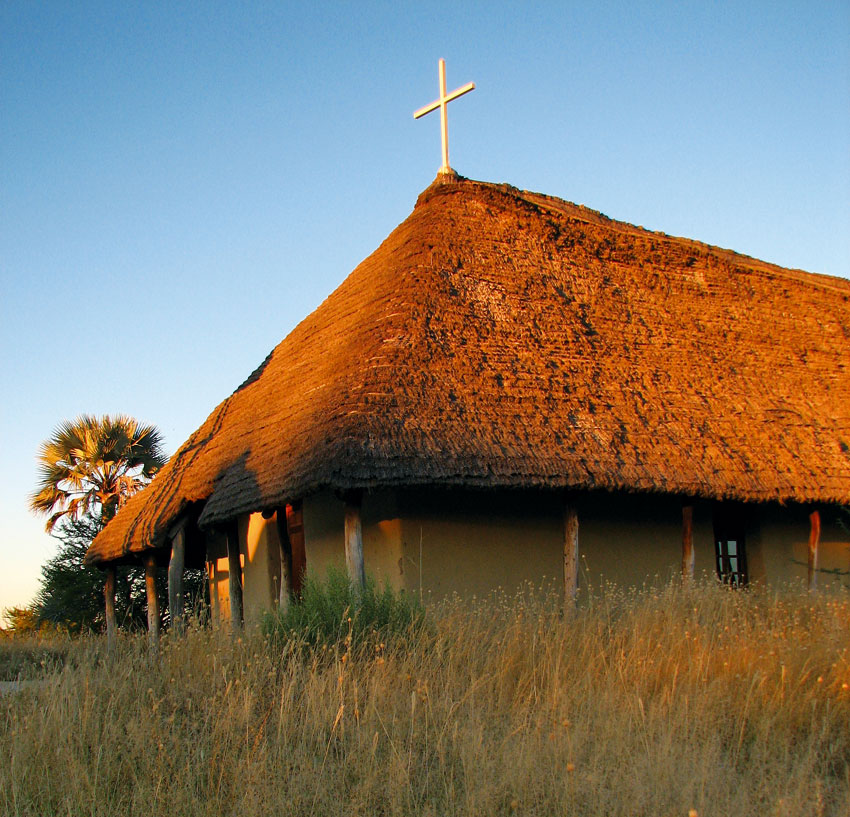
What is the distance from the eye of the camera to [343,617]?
21.4ft

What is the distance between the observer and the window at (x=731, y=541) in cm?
1223

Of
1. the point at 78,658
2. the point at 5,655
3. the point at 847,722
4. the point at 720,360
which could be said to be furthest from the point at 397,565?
the point at 5,655

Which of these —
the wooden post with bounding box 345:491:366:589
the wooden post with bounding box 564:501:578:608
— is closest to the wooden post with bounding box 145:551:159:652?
the wooden post with bounding box 345:491:366:589

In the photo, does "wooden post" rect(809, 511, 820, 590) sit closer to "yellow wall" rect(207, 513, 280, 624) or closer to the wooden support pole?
the wooden support pole

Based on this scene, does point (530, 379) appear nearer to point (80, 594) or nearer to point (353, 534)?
point (353, 534)

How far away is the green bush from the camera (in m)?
6.64

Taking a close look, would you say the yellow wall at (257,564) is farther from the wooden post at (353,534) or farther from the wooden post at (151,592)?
the wooden post at (353,534)

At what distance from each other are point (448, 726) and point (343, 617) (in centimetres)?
162

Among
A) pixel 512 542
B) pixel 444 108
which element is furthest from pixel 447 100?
pixel 512 542

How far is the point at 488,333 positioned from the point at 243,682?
570 cm

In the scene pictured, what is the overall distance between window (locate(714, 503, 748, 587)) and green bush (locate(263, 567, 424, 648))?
245 inches

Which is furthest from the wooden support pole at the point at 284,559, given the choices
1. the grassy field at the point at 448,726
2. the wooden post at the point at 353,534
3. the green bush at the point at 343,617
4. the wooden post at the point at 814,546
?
the wooden post at the point at 814,546

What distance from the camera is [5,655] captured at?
13.0 meters

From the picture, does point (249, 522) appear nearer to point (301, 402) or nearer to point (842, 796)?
point (301, 402)
